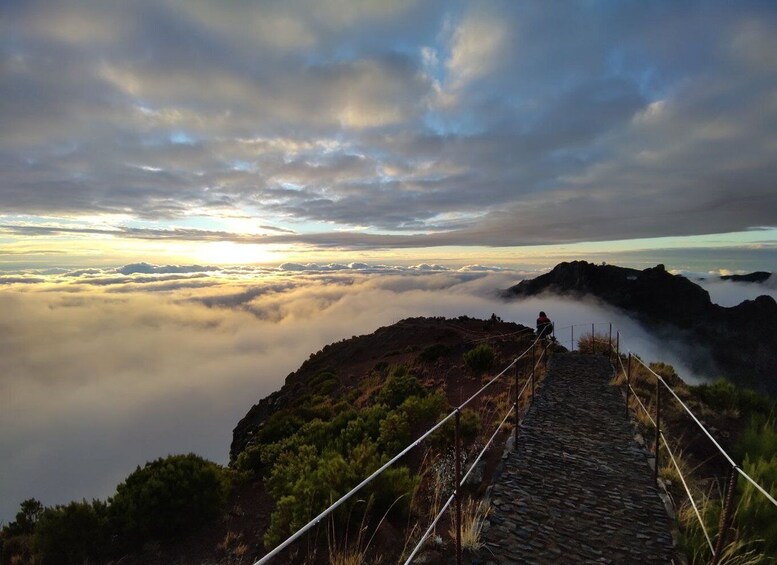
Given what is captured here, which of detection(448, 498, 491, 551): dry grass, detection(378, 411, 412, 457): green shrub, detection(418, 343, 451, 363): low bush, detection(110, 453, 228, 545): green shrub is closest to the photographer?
detection(448, 498, 491, 551): dry grass

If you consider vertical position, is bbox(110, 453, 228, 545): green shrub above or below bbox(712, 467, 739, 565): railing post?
below

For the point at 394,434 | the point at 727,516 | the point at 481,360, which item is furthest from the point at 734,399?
the point at 727,516

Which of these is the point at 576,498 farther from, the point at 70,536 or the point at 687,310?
the point at 687,310

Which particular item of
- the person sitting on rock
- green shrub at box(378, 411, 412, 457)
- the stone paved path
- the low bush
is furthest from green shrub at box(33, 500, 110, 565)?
the person sitting on rock

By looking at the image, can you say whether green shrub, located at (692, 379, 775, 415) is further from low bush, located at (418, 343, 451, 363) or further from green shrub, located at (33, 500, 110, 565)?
green shrub, located at (33, 500, 110, 565)

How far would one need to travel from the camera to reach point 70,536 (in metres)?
7.21

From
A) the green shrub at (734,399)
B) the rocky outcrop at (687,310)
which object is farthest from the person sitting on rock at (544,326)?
the rocky outcrop at (687,310)

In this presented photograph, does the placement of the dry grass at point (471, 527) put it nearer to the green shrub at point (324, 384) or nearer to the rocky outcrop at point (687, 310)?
the green shrub at point (324, 384)

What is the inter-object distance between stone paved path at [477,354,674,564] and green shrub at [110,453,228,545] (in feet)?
18.3

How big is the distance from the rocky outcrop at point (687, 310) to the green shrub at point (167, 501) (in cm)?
11652

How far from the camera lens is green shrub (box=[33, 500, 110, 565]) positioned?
7.14 m

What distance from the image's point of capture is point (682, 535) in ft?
16.5

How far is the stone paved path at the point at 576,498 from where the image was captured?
4762 millimetres

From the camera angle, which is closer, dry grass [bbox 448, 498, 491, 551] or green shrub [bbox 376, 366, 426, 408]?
dry grass [bbox 448, 498, 491, 551]
